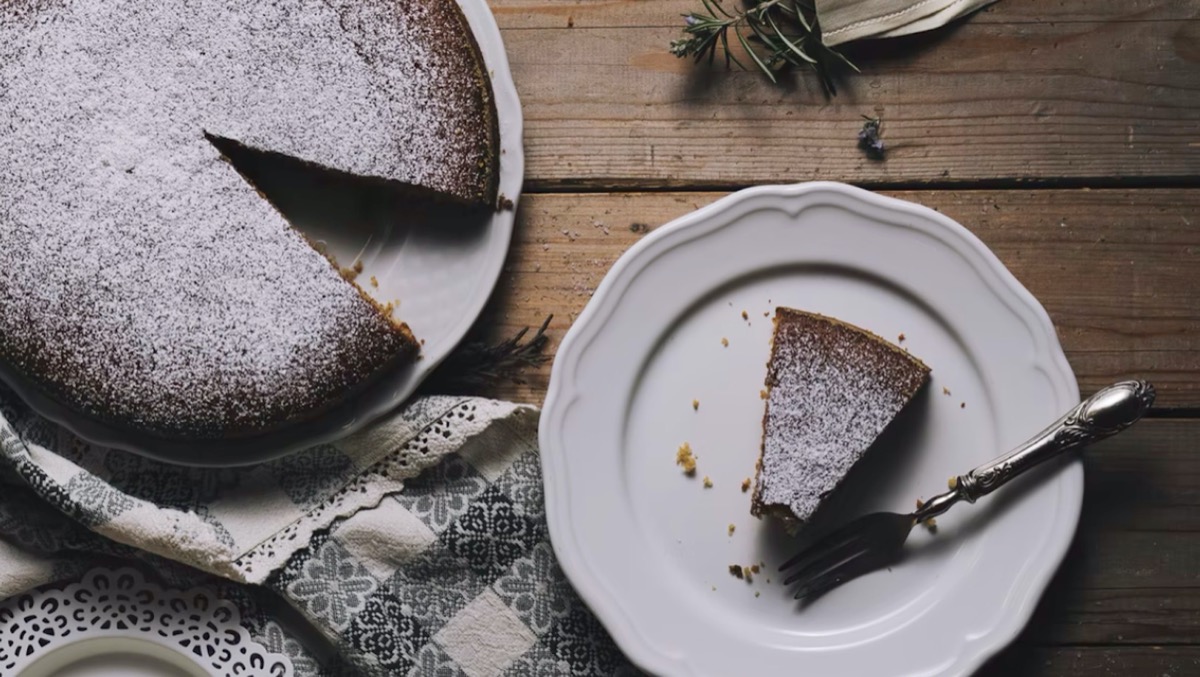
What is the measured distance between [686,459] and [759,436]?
166 mm

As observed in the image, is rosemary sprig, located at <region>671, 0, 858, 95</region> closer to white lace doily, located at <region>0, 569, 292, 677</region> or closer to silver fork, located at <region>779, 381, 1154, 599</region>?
silver fork, located at <region>779, 381, 1154, 599</region>

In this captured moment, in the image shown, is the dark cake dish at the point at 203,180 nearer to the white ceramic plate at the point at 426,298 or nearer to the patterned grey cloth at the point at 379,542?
the white ceramic plate at the point at 426,298

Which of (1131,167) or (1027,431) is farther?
(1131,167)

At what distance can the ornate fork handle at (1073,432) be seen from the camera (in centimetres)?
200

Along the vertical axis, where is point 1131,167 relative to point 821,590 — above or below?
above

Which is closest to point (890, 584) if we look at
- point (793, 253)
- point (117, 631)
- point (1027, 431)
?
point (1027, 431)

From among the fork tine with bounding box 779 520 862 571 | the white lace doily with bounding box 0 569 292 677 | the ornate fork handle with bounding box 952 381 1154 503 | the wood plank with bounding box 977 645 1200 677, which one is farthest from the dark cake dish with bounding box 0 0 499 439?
the wood plank with bounding box 977 645 1200 677

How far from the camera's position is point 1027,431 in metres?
2.12

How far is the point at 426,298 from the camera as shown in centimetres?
213

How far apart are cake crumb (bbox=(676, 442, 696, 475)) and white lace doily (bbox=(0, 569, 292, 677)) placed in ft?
3.11

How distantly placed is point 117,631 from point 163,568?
18cm

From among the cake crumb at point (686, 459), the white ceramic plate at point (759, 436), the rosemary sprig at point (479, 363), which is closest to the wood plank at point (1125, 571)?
the white ceramic plate at point (759, 436)

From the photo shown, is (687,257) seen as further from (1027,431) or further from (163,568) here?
(163,568)

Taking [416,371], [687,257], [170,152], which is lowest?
[416,371]
